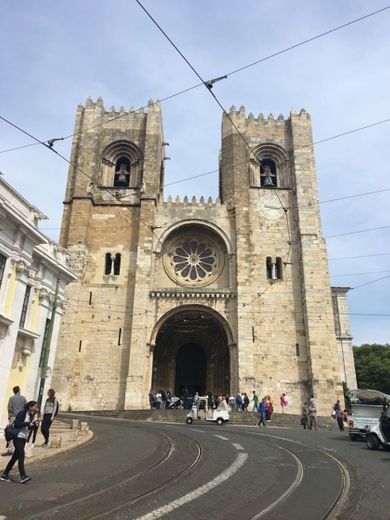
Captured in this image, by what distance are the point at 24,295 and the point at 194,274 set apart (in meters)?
14.7

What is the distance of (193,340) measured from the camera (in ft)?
91.3

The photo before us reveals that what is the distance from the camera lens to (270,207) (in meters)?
26.6

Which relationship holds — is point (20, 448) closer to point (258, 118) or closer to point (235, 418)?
point (235, 418)

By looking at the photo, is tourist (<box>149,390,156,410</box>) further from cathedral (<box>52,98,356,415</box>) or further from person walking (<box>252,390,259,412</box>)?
person walking (<box>252,390,259,412</box>)

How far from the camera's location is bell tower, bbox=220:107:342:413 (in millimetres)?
22578

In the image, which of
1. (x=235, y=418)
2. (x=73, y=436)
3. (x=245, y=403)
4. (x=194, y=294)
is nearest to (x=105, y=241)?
(x=194, y=294)

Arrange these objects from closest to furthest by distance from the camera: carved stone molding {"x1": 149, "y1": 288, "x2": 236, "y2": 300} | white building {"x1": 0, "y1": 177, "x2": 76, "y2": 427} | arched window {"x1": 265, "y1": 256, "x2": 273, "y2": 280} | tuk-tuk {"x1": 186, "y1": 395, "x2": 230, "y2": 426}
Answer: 1. white building {"x1": 0, "y1": 177, "x2": 76, "y2": 427}
2. tuk-tuk {"x1": 186, "y1": 395, "x2": 230, "y2": 426}
3. carved stone molding {"x1": 149, "y1": 288, "x2": 236, "y2": 300}
4. arched window {"x1": 265, "y1": 256, "x2": 273, "y2": 280}

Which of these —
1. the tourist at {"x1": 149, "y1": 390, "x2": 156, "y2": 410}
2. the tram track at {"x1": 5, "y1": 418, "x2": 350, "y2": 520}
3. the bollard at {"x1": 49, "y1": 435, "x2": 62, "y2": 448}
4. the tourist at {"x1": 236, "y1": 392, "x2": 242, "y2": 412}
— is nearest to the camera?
the tram track at {"x1": 5, "y1": 418, "x2": 350, "y2": 520}

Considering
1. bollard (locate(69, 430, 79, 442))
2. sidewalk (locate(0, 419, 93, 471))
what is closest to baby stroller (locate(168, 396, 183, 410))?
sidewalk (locate(0, 419, 93, 471))

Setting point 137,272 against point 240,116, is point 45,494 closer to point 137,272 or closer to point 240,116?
point 137,272

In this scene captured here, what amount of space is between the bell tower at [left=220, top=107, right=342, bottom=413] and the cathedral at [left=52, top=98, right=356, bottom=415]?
7 cm

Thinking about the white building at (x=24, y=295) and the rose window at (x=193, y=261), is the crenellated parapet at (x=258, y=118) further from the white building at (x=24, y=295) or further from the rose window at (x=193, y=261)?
the white building at (x=24, y=295)

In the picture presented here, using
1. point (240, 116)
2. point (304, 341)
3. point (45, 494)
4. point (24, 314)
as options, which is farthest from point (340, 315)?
point (45, 494)

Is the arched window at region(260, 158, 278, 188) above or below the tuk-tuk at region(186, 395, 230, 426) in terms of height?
above
